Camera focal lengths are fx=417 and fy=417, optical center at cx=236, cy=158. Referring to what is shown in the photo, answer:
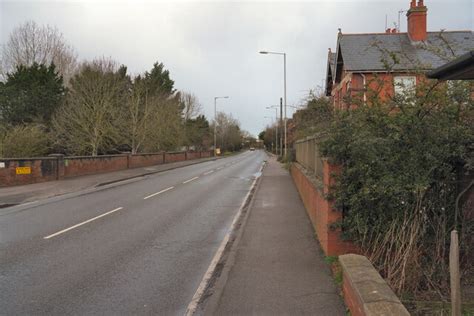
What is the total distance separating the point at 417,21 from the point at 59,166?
75.7 feet

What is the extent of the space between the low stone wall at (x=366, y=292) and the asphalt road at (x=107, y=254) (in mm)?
1884

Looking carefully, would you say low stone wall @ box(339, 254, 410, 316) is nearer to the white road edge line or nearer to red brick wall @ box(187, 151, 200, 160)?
the white road edge line

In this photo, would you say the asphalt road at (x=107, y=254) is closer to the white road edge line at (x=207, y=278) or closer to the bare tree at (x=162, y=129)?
the white road edge line at (x=207, y=278)

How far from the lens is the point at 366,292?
3840mm

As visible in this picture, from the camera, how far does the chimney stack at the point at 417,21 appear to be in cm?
2611

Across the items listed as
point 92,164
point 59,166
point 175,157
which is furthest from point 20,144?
point 175,157

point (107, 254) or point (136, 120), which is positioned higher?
point (136, 120)

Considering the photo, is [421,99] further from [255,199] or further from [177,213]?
[255,199]

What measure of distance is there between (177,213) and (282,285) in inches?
263

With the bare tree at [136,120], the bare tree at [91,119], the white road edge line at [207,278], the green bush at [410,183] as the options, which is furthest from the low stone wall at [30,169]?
the green bush at [410,183]

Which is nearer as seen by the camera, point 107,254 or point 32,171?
point 107,254

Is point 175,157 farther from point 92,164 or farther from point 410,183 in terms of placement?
point 410,183

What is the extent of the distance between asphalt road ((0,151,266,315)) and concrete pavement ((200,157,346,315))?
50 cm

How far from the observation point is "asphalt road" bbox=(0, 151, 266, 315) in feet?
16.6
